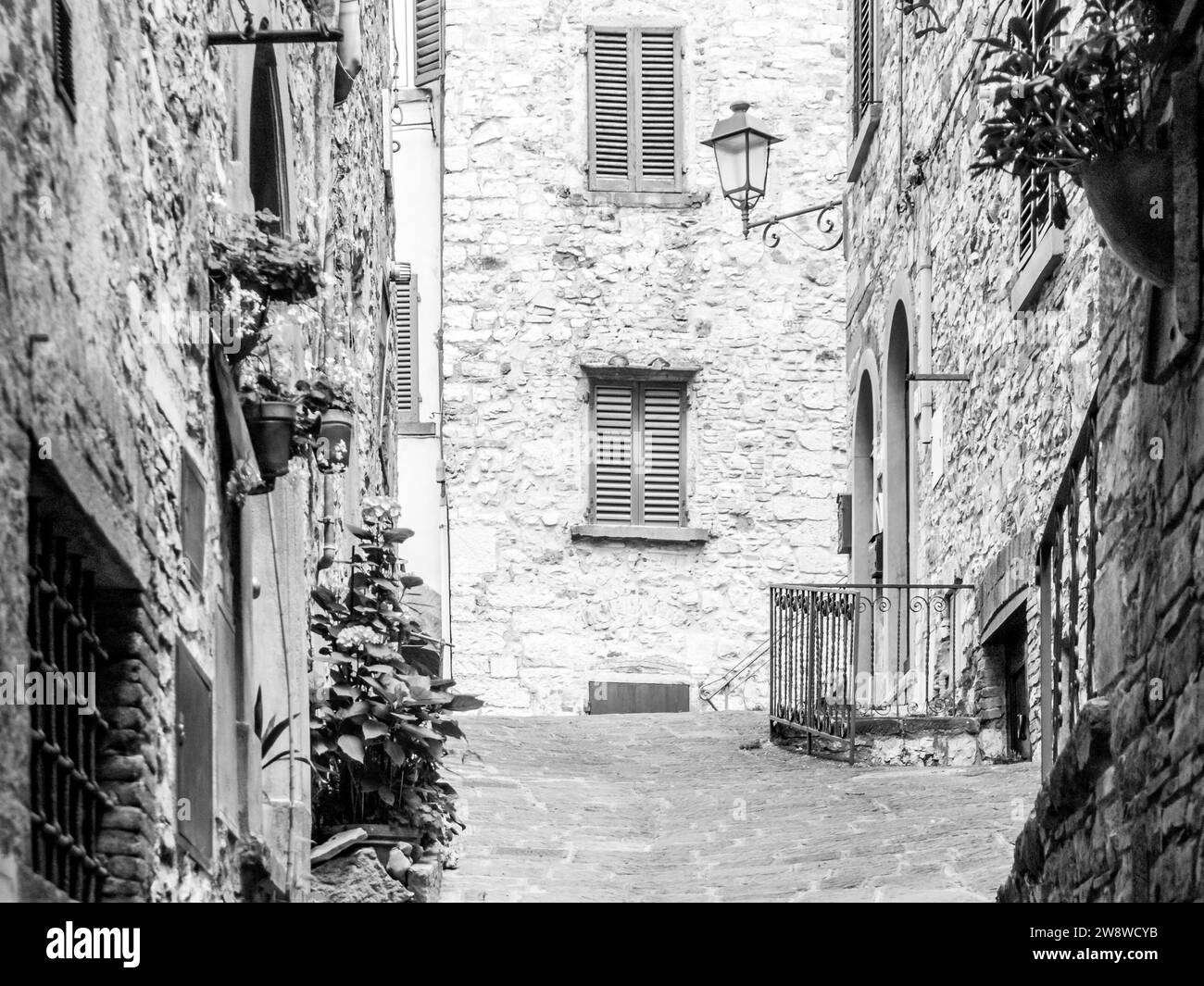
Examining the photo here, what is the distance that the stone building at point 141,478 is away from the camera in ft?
15.3

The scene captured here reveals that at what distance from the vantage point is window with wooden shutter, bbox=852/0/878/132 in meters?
16.0

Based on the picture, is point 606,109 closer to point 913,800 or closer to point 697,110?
point 697,110

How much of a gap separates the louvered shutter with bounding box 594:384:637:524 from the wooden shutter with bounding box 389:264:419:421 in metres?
1.86

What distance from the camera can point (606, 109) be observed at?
2112 cm

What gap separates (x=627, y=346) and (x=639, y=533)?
1.75 metres

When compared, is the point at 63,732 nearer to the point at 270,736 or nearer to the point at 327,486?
the point at 270,736

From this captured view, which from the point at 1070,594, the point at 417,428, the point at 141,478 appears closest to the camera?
the point at 141,478

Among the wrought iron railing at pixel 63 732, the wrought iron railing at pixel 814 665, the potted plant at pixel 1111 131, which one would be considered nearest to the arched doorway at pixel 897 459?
the wrought iron railing at pixel 814 665

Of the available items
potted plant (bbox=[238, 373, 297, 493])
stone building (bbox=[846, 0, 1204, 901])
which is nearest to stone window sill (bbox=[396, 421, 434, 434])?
stone building (bbox=[846, 0, 1204, 901])

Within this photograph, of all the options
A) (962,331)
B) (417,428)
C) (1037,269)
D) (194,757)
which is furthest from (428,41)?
(194,757)

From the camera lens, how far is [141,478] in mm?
5746

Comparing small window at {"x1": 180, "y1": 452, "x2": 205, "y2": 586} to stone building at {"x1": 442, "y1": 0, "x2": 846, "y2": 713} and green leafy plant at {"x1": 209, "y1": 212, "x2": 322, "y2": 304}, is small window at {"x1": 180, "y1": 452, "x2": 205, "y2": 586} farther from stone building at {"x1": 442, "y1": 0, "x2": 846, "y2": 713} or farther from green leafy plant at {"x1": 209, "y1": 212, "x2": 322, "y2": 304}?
stone building at {"x1": 442, "y1": 0, "x2": 846, "y2": 713}
